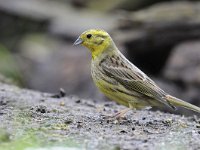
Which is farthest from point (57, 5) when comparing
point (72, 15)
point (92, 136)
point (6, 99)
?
point (92, 136)

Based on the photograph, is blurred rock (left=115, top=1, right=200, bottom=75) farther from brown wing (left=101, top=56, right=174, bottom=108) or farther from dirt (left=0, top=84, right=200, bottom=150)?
brown wing (left=101, top=56, right=174, bottom=108)

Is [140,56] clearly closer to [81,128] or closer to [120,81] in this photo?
[120,81]

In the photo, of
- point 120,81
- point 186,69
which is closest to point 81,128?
point 120,81

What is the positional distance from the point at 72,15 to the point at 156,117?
31.1 ft

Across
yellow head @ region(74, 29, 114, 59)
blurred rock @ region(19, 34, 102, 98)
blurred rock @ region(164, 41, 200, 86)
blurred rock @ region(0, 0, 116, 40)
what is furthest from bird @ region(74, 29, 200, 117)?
blurred rock @ region(0, 0, 116, 40)

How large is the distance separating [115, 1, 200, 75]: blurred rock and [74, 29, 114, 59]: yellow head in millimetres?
4421

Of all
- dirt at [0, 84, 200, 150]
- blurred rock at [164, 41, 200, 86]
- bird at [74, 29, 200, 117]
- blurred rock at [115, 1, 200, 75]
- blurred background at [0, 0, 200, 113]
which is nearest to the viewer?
dirt at [0, 84, 200, 150]

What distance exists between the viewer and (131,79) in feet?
26.2

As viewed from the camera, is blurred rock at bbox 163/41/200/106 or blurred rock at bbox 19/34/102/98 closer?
blurred rock at bbox 163/41/200/106

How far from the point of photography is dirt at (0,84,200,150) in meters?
6.01

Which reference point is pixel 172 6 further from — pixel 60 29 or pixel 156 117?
pixel 156 117

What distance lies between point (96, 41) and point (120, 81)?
0.62 m

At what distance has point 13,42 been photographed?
1784cm

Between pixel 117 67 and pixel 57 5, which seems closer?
pixel 117 67
